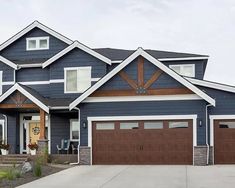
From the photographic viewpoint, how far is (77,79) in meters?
25.5

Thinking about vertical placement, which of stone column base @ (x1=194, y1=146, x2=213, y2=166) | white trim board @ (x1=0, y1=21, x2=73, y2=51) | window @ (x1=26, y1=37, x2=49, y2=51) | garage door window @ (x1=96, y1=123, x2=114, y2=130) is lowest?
stone column base @ (x1=194, y1=146, x2=213, y2=166)

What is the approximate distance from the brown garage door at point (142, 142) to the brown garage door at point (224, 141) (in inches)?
61.0

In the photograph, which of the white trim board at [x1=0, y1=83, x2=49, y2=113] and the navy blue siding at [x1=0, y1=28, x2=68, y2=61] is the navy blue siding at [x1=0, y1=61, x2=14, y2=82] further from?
the white trim board at [x1=0, y1=83, x2=49, y2=113]

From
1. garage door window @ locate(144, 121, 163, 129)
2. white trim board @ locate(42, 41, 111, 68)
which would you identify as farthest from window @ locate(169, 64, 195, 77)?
garage door window @ locate(144, 121, 163, 129)

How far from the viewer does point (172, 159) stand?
2098 cm

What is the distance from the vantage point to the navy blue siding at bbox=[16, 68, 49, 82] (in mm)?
26203

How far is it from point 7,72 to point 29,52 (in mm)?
2072

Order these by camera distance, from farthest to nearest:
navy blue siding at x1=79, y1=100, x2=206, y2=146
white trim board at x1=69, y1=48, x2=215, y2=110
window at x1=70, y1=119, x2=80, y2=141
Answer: window at x1=70, y1=119, x2=80, y2=141 < navy blue siding at x1=79, y1=100, x2=206, y2=146 < white trim board at x1=69, y1=48, x2=215, y2=110

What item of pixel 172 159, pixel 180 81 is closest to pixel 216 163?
pixel 172 159

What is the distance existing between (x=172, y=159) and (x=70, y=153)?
22.3 ft

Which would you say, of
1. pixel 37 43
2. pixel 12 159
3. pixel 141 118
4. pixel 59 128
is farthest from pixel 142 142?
pixel 37 43

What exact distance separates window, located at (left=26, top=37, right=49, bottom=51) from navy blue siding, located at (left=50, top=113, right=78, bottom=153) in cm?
506

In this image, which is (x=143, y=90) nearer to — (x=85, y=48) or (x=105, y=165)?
Result: (x=105, y=165)

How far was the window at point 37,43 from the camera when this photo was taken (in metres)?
27.4
